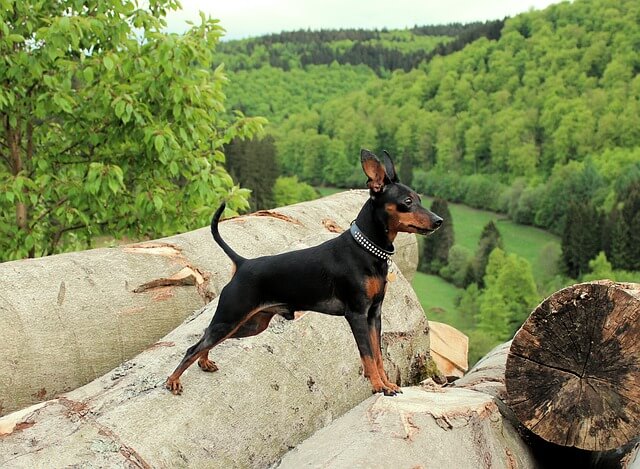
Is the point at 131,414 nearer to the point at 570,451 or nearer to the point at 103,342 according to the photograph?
the point at 103,342

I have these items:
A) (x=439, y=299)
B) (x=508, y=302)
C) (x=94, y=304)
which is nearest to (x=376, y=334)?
(x=94, y=304)

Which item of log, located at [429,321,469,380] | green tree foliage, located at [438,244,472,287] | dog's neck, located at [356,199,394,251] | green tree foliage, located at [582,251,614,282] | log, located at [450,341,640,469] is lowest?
green tree foliage, located at [438,244,472,287]

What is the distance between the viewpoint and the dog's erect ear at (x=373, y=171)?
3.58m

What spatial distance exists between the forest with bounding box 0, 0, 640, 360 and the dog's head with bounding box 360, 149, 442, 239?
4.42 metres

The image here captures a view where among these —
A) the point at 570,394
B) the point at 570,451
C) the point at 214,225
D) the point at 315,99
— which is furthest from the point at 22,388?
the point at 315,99

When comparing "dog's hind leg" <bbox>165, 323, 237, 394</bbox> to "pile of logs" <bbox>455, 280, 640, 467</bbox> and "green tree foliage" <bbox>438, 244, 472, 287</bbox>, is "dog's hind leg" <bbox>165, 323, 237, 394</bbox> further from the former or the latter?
"green tree foliage" <bbox>438, 244, 472, 287</bbox>

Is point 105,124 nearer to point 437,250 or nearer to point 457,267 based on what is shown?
point 457,267

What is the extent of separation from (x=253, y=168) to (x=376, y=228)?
4505 cm

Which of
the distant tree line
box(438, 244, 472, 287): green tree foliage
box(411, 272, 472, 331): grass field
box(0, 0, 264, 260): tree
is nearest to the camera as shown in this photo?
box(0, 0, 264, 260): tree

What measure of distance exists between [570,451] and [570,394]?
1034mm

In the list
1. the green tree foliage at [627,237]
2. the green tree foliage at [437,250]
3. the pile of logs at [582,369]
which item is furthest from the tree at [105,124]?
the green tree foliage at [437,250]

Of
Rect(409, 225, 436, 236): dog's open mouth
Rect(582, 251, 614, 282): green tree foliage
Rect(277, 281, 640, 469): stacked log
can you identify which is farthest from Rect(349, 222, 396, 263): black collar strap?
Rect(582, 251, 614, 282): green tree foliage

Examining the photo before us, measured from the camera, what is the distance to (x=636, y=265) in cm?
5784

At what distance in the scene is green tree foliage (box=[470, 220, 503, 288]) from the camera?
65.0 m
